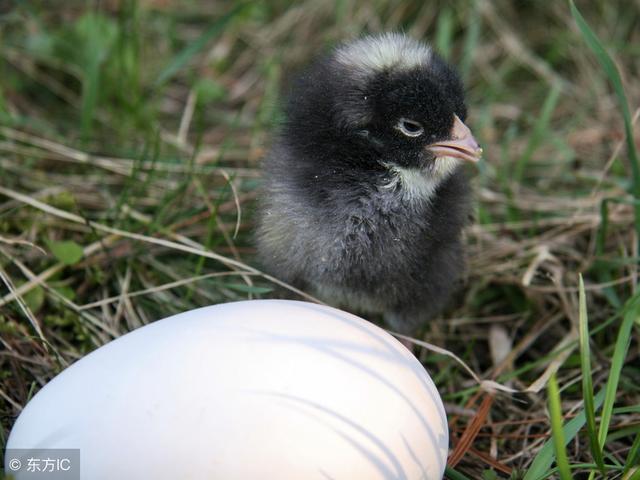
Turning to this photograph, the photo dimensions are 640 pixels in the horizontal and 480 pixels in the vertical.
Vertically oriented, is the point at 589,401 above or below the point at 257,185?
above

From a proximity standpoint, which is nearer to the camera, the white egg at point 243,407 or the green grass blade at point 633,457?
the white egg at point 243,407

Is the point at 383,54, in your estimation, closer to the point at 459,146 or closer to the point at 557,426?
the point at 459,146

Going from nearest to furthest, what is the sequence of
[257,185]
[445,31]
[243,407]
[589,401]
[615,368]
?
1. [243,407]
2. [589,401]
3. [615,368]
4. [257,185]
5. [445,31]

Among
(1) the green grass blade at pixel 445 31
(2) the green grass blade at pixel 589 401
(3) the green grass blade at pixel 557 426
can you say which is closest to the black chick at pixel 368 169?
(2) the green grass blade at pixel 589 401

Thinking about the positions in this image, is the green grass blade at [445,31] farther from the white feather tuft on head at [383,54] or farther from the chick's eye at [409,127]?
the chick's eye at [409,127]

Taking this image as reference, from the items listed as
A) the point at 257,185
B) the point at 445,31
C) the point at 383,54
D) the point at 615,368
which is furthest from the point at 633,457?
the point at 445,31

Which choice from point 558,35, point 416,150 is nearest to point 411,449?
point 416,150
